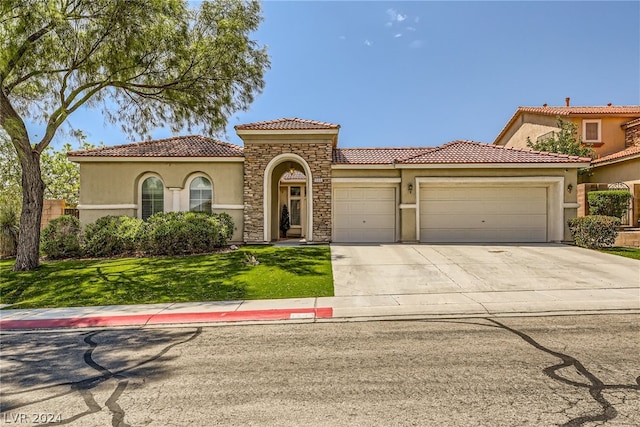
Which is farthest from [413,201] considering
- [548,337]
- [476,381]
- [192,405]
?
[192,405]

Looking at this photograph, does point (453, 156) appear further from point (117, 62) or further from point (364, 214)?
point (117, 62)

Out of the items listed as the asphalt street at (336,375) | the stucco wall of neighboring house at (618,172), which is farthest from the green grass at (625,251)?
the asphalt street at (336,375)

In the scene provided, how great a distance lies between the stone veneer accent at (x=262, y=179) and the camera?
15.6 m

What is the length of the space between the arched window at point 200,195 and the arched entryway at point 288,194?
276cm

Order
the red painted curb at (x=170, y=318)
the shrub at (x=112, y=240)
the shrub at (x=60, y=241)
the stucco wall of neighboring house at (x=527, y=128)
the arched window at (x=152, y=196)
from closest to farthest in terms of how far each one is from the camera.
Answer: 1. the red painted curb at (x=170, y=318)
2. the shrub at (x=60, y=241)
3. the shrub at (x=112, y=240)
4. the arched window at (x=152, y=196)
5. the stucco wall of neighboring house at (x=527, y=128)

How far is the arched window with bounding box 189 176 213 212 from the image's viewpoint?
642 inches

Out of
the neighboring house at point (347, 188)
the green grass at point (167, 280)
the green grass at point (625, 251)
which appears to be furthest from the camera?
the neighboring house at point (347, 188)

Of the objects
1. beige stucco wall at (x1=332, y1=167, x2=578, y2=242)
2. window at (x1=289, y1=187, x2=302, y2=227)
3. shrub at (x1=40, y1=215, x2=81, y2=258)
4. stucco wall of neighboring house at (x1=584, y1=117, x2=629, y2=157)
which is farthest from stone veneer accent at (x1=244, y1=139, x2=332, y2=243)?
stucco wall of neighboring house at (x1=584, y1=117, x2=629, y2=157)

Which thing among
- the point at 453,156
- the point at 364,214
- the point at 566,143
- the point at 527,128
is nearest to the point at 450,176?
the point at 453,156

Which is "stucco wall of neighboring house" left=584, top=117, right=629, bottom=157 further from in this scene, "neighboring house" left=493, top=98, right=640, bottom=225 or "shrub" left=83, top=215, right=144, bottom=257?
"shrub" left=83, top=215, right=144, bottom=257

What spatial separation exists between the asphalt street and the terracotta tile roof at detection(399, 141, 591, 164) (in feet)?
32.5

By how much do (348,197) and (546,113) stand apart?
17.5 meters

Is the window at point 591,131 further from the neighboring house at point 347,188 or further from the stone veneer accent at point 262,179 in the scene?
the stone veneer accent at point 262,179

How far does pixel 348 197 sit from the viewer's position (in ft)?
52.4
